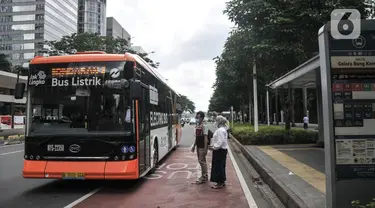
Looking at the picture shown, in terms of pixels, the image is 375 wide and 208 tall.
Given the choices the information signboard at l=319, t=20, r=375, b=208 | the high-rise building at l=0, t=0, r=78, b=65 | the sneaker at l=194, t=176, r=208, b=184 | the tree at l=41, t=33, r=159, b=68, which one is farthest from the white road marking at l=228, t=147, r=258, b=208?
the high-rise building at l=0, t=0, r=78, b=65

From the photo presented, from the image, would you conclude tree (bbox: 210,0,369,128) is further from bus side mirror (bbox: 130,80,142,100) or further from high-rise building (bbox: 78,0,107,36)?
high-rise building (bbox: 78,0,107,36)

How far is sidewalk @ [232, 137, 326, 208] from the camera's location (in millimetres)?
6839

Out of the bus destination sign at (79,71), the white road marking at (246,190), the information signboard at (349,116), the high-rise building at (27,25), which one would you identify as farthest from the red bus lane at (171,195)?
the high-rise building at (27,25)

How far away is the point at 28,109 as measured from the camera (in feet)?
28.0

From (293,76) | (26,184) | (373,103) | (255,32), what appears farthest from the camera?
(255,32)

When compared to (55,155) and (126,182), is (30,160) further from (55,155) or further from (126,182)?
(126,182)

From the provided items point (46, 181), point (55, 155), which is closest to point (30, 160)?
point (55, 155)

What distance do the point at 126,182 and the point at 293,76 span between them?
8020 mm

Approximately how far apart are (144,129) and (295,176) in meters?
3.88

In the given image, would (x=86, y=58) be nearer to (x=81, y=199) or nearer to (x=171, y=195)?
(x=81, y=199)

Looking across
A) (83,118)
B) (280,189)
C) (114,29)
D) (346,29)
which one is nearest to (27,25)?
(114,29)

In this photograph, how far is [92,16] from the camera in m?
136

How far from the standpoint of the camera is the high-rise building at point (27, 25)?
110 meters

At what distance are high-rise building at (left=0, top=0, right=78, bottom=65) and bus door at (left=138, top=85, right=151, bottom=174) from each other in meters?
108
